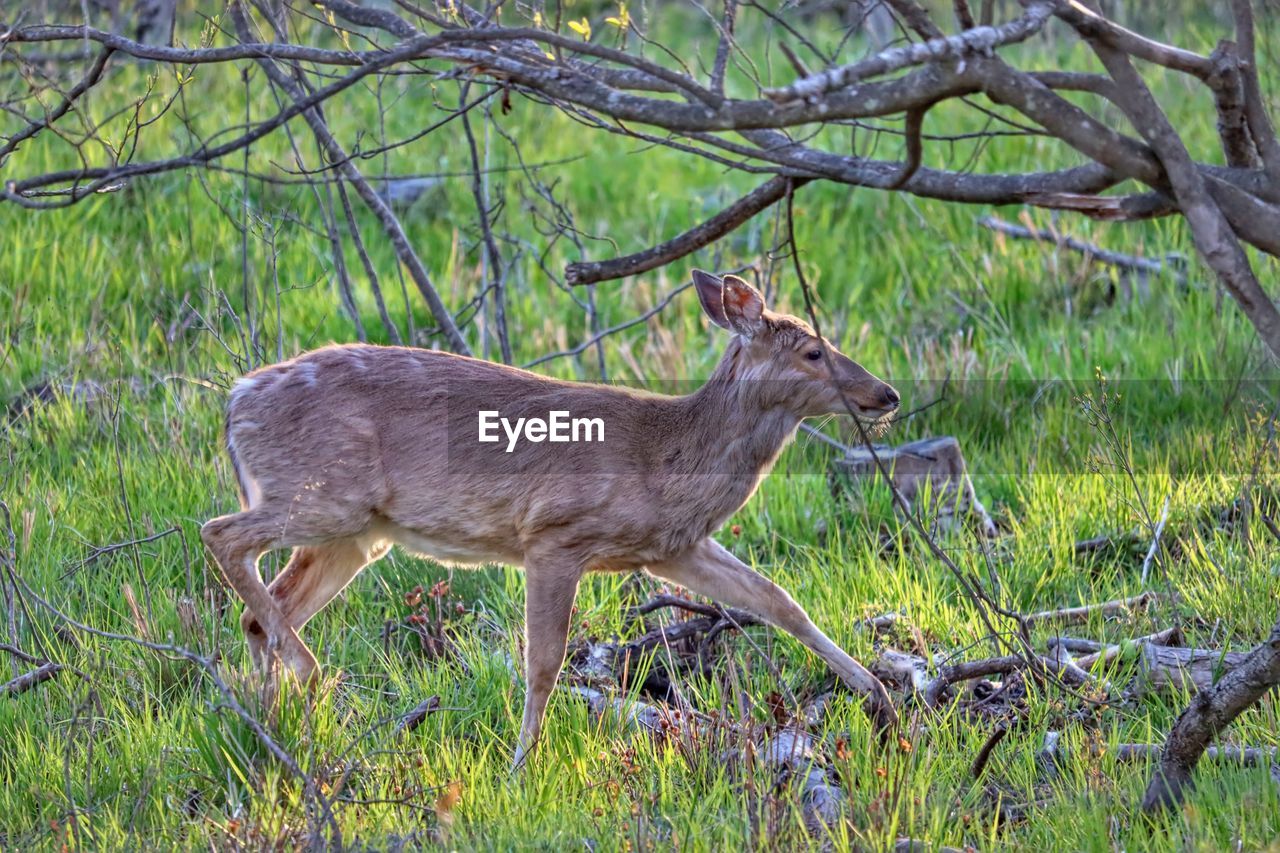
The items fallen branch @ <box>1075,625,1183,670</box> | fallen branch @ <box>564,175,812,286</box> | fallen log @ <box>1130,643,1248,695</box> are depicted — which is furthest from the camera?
fallen branch @ <box>1075,625,1183,670</box>

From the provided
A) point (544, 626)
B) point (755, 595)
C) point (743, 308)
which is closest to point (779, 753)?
point (755, 595)

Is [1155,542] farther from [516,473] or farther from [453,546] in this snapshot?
[453,546]

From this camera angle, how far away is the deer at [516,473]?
5.34 m

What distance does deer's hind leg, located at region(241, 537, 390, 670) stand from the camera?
5715 millimetres

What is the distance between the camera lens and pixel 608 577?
6.43 meters

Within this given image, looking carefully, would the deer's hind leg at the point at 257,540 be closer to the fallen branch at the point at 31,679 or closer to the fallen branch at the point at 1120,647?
the fallen branch at the point at 31,679

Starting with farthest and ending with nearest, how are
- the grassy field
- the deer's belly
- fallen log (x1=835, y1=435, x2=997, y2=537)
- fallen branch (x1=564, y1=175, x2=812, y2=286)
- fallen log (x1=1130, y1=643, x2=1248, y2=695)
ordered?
fallen log (x1=835, y1=435, x2=997, y2=537)
the deer's belly
fallen log (x1=1130, y1=643, x2=1248, y2=695)
the grassy field
fallen branch (x1=564, y1=175, x2=812, y2=286)

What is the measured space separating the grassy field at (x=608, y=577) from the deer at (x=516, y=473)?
275 mm

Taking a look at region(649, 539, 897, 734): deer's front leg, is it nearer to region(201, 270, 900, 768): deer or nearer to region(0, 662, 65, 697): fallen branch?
region(201, 270, 900, 768): deer

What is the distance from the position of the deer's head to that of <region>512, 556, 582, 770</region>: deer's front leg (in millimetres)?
1049

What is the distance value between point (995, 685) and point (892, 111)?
2747 millimetres

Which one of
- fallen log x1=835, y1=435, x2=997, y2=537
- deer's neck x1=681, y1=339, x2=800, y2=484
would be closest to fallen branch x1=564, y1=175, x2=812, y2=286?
deer's neck x1=681, y1=339, x2=800, y2=484

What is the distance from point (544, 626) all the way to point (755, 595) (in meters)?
0.79

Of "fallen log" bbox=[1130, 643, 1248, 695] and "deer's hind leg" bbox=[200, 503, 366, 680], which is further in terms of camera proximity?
"deer's hind leg" bbox=[200, 503, 366, 680]
